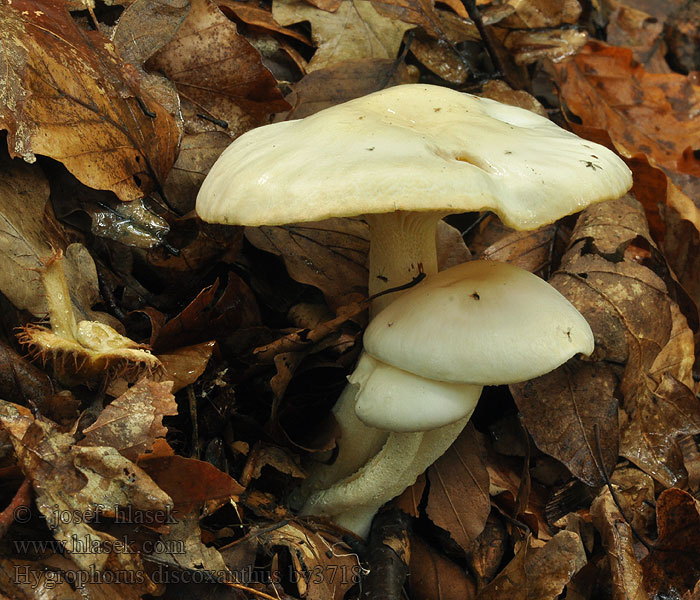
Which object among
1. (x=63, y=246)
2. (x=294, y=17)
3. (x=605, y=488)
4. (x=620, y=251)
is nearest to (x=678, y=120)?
(x=620, y=251)

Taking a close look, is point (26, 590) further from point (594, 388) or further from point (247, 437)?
point (594, 388)

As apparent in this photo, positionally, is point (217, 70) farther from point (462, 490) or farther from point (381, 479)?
point (462, 490)

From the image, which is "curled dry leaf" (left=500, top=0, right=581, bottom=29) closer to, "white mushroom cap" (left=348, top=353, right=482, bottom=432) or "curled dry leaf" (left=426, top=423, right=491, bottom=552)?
"curled dry leaf" (left=426, top=423, right=491, bottom=552)

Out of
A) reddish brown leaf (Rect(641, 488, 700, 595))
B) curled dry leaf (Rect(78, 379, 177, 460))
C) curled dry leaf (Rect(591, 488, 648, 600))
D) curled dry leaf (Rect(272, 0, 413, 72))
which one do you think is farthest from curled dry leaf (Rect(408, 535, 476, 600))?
curled dry leaf (Rect(272, 0, 413, 72))

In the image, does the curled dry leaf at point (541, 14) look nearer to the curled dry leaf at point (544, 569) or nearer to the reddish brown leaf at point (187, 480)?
the curled dry leaf at point (544, 569)

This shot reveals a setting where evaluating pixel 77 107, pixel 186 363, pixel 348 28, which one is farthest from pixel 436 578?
pixel 348 28

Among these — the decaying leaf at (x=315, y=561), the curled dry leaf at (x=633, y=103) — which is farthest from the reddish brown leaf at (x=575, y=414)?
the curled dry leaf at (x=633, y=103)
